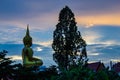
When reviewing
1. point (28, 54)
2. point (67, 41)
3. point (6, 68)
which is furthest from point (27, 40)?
point (67, 41)

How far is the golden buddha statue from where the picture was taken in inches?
1198

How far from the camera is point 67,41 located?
162 feet

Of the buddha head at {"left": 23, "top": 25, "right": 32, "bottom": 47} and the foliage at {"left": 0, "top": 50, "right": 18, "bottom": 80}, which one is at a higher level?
the buddha head at {"left": 23, "top": 25, "right": 32, "bottom": 47}

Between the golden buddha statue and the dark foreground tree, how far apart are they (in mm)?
16194

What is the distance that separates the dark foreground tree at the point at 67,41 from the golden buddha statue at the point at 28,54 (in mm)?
16194

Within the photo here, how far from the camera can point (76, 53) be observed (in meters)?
48.5

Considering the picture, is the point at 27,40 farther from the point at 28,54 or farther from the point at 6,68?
the point at 6,68

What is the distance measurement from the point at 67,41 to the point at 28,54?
732 inches

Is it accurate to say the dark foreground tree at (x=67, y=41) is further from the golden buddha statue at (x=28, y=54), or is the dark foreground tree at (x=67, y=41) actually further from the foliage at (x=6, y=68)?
the foliage at (x=6, y=68)

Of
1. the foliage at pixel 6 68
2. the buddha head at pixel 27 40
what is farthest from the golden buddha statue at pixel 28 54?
the foliage at pixel 6 68

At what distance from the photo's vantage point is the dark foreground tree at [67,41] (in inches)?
1897

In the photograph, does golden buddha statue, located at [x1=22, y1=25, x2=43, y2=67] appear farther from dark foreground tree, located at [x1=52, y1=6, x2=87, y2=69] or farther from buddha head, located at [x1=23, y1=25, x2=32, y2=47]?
dark foreground tree, located at [x1=52, y1=6, x2=87, y2=69]

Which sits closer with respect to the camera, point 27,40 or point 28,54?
point 27,40

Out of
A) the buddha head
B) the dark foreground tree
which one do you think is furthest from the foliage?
the dark foreground tree
